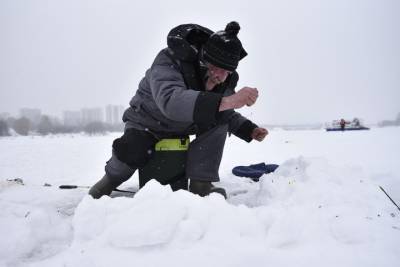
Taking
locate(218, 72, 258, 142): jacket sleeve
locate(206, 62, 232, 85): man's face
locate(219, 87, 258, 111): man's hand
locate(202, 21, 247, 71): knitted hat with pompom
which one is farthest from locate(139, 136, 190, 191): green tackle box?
locate(219, 87, 258, 111): man's hand

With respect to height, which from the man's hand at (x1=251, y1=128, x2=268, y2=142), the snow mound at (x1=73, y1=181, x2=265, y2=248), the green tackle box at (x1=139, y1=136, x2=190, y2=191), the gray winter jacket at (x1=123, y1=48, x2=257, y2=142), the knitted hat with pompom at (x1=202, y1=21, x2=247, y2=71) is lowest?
the green tackle box at (x1=139, y1=136, x2=190, y2=191)

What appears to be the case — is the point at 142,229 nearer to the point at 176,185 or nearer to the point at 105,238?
the point at 105,238

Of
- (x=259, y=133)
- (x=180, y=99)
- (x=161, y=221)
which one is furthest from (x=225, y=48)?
(x=161, y=221)

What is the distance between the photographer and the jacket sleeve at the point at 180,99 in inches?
60.2

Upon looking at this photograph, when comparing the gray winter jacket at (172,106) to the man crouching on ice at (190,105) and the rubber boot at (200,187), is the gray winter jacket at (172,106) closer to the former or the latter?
the man crouching on ice at (190,105)

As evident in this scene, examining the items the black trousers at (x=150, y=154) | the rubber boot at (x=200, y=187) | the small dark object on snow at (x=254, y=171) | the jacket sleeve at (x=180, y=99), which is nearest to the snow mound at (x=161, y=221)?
the jacket sleeve at (x=180, y=99)

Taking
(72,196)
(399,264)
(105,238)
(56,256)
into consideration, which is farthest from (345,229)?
(72,196)

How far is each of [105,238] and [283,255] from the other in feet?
1.98

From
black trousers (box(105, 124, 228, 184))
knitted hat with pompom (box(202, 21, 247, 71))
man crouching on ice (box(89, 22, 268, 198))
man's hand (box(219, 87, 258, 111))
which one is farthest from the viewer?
black trousers (box(105, 124, 228, 184))

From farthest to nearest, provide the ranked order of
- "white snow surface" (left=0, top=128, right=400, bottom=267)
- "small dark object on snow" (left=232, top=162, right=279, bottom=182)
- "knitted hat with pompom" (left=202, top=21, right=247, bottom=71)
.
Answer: "small dark object on snow" (left=232, top=162, right=279, bottom=182), "knitted hat with pompom" (left=202, top=21, right=247, bottom=71), "white snow surface" (left=0, top=128, right=400, bottom=267)

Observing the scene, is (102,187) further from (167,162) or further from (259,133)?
(259,133)

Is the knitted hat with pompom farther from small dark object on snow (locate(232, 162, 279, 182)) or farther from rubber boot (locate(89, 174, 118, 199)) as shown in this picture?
small dark object on snow (locate(232, 162, 279, 182))

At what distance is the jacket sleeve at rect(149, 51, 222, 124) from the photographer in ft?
5.02

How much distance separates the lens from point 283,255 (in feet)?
3.38
